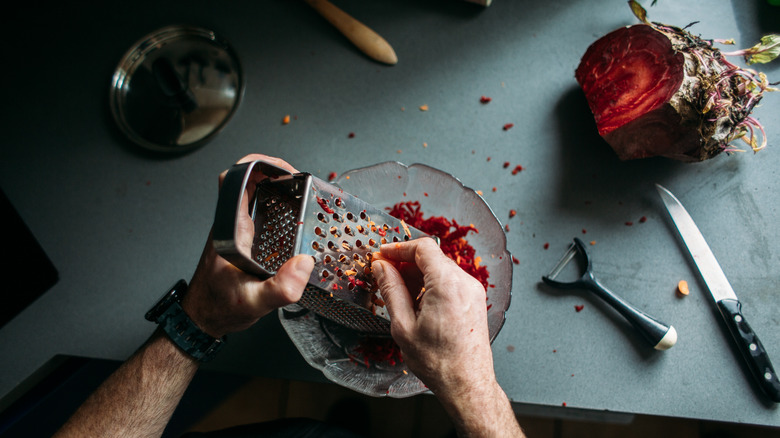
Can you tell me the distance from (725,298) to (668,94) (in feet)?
2.19

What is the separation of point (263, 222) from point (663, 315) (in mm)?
1281

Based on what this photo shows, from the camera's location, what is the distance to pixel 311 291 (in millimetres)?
1076

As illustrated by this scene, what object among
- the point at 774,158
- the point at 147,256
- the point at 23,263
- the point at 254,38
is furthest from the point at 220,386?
the point at 774,158

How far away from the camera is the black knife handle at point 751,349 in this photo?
4.35 feet

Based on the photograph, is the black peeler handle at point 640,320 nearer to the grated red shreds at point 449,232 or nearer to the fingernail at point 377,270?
the grated red shreds at point 449,232

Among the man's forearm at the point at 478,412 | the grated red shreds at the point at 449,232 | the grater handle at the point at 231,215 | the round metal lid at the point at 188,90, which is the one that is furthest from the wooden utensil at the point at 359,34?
the man's forearm at the point at 478,412

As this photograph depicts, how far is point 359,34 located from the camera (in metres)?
1.62

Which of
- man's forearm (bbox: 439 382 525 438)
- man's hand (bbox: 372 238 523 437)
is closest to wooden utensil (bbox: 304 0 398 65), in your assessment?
man's hand (bbox: 372 238 523 437)

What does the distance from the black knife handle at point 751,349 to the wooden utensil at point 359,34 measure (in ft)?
4.52

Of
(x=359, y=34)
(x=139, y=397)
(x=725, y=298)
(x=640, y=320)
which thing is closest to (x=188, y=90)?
(x=359, y=34)

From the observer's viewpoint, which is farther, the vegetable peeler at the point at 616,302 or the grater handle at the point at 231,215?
the vegetable peeler at the point at 616,302

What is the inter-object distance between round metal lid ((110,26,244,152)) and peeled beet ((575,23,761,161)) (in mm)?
1282

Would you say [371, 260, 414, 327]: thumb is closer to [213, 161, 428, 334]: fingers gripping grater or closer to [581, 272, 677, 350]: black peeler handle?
[213, 161, 428, 334]: fingers gripping grater

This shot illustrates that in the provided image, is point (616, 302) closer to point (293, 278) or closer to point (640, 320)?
point (640, 320)
